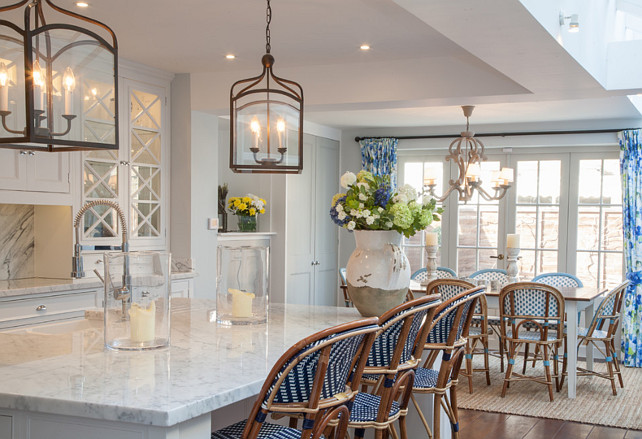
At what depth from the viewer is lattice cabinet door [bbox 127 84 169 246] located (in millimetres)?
5316

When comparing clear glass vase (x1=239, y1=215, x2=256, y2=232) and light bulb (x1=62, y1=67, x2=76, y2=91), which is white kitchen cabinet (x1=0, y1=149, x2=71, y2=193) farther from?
clear glass vase (x1=239, y1=215, x2=256, y2=232)

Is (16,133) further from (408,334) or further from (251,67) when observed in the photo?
(251,67)

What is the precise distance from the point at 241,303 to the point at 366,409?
0.67 m

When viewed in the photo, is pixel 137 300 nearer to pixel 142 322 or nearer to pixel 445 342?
pixel 142 322

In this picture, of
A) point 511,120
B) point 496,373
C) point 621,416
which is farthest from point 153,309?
point 511,120

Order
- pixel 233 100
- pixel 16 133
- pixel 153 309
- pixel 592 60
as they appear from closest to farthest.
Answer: pixel 16 133, pixel 153 309, pixel 233 100, pixel 592 60

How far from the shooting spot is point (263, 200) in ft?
24.8

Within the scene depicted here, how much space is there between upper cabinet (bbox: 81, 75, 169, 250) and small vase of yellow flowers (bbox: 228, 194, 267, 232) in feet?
5.23

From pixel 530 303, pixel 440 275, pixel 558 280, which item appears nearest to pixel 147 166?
pixel 440 275

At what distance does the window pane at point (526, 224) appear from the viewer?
25.6 feet

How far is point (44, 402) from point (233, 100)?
1.65 m

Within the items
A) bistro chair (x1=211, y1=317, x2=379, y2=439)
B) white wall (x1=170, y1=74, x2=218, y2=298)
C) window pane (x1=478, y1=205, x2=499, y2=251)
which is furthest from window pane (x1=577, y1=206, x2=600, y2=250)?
bistro chair (x1=211, y1=317, x2=379, y2=439)

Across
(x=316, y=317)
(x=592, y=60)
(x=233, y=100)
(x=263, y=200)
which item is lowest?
(x=316, y=317)

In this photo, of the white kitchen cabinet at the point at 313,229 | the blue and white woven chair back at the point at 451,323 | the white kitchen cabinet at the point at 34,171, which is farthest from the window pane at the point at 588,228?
the white kitchen cabinet at the point at 34,171
